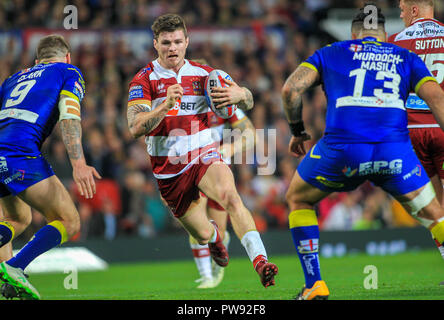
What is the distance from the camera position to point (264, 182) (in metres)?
15.9

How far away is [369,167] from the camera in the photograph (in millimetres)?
5762

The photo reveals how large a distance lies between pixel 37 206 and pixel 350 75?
3.26 m

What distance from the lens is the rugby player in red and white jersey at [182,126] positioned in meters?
6.79

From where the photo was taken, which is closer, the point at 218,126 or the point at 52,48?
the point at 52,48

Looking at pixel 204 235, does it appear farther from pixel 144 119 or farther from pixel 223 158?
pixel 144 119

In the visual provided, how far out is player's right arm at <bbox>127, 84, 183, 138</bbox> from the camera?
6.33m

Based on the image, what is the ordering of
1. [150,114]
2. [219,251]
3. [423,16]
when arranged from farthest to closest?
[219,251] → [423,16] → [150,114]

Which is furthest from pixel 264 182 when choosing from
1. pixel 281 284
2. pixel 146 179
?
pixel 281 284

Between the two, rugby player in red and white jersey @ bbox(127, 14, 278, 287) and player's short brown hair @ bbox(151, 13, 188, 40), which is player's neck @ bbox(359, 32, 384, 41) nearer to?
rugby player in red and white jersey @ bbox(127, 14, 278, 287)

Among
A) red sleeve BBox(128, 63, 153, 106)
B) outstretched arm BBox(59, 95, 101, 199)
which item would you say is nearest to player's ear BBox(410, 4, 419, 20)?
red sleeve BBox(128, 63, 153, 106)

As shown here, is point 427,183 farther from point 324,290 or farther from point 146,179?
point 146,179

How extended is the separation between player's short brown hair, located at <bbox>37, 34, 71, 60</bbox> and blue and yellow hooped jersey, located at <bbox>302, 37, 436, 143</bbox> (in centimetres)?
290

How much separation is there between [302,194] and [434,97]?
1.41 m

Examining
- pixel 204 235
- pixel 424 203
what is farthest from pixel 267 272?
pixel 204 235
